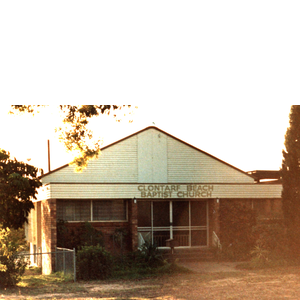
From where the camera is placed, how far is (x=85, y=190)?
764 inches

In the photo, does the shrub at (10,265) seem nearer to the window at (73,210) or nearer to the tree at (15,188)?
the window at (73,210)

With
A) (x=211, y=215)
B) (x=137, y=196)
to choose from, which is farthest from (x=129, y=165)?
(x=211, y=215)

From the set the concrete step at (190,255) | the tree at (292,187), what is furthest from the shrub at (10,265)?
the tree at (292,187)

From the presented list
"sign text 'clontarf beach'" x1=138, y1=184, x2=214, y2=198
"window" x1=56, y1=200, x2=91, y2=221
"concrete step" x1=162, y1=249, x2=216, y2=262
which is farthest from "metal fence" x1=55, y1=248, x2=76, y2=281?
"sign text 'clontarf beach'" x1=138, y1=184, x2=214, y2=198

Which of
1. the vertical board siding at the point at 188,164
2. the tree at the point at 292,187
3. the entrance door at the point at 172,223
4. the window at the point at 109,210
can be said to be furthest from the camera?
the vertical board siding at the point at 188,164

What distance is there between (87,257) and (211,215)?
23.2ft

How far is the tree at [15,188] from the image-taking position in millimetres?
19516

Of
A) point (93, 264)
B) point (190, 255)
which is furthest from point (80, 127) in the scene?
point (190, 255)

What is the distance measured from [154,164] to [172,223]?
3.18 m

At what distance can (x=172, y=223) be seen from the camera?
20.7m

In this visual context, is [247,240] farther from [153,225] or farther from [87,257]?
[87,257]

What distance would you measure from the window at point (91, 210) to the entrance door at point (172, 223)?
911mm

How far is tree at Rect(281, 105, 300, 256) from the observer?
55.4 ft

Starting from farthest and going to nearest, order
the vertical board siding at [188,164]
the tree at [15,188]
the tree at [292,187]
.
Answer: the vertical board siding at [188,164] < the tree at [15,188] < the tree at [292,187]
